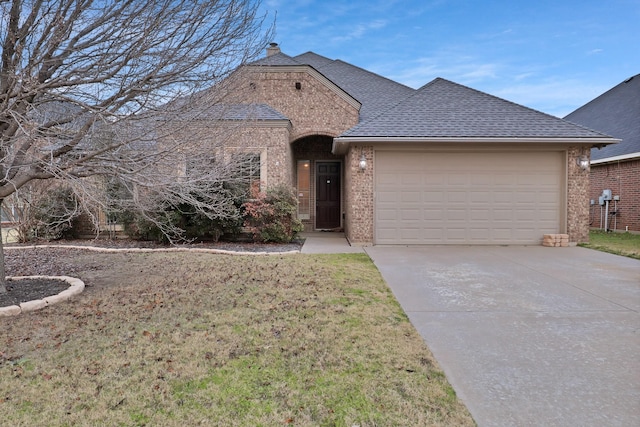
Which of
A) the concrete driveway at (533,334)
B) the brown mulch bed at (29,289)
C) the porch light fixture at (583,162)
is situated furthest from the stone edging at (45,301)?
the porch light fixture at (583,162)

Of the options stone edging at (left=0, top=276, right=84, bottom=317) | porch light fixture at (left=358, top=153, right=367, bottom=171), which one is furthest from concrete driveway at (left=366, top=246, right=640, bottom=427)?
stone edging at (left=0, top=276, right=84, bottom=317)

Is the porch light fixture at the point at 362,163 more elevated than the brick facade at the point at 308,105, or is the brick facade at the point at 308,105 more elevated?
the brick facade at the point at 308,105

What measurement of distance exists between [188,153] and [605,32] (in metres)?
19.0

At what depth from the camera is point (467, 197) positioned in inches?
415

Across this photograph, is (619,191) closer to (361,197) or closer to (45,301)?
(361,197)

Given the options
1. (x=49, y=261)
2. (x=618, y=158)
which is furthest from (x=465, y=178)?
(x=49, y=261)

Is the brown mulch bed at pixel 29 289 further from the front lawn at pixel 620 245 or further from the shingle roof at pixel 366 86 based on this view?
the front lawn at pixel 620 245

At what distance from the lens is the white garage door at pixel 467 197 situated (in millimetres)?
10516

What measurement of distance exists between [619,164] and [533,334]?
1457cm

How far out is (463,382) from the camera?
292cm

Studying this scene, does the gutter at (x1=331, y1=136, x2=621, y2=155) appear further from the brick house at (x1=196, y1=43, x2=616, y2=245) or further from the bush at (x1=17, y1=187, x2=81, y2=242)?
the bush at (x1=17, y1=187, x2=81, y2=242)

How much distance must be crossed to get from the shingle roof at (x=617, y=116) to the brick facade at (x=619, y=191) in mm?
559

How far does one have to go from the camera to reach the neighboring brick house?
14.1 metres

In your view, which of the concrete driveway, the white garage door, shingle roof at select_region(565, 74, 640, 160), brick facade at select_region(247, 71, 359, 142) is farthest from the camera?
shingle roof at select_region(565, 74, 640, 160)
